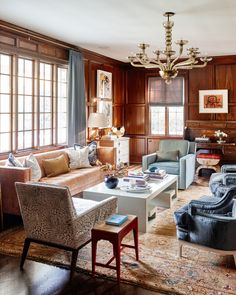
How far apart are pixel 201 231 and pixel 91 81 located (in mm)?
5112

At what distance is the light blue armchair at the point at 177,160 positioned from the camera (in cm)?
635

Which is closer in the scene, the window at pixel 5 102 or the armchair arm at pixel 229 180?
the armchair arm at pixel 229 180

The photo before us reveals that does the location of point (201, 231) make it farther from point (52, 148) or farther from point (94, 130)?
point (94, 130)

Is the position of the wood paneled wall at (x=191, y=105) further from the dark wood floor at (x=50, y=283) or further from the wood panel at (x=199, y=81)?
the dark wood floor at (x=50, y=283)

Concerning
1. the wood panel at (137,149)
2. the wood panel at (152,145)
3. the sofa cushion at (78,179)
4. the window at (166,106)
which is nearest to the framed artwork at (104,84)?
the window at (166,106)

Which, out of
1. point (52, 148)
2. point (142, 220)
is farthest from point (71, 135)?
point (142, 220)

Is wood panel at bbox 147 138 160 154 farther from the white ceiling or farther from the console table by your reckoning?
the white ceiling

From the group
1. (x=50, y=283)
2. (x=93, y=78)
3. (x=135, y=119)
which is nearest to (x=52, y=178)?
(x=50, y=283)

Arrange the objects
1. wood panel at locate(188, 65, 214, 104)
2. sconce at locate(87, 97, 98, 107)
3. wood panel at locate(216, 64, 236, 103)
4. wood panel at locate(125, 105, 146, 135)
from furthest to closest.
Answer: wood panel at locate(125, 105, 146, 135) < wood panel at locate(188, 65, 214, 104) < wood panel at locate(216, 64, 236, 103) < sconce at locate(87, 97, 98, 107)

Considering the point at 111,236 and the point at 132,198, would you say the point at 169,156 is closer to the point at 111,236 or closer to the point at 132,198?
the point at 132,198

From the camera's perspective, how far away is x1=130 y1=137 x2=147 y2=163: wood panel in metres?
9.38

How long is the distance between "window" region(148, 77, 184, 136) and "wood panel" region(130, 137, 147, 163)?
0.43 metres

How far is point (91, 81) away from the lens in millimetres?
7660

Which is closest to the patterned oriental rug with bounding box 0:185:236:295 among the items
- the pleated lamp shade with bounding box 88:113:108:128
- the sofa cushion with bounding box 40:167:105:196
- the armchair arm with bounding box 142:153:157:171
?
the sofa cushion with bounding box 40:167:105:196
